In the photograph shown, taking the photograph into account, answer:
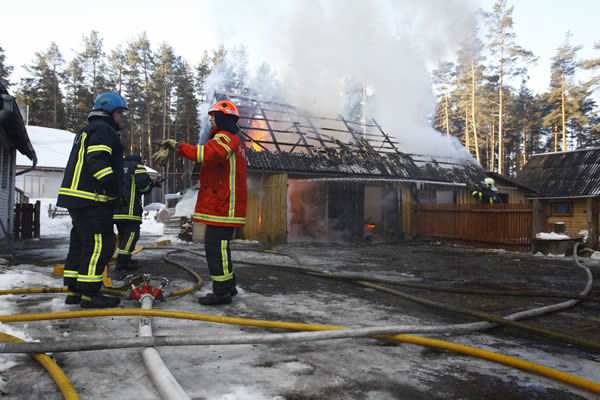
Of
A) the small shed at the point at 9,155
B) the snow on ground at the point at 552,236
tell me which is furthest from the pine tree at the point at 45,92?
the snow on ground at the point at 552,236

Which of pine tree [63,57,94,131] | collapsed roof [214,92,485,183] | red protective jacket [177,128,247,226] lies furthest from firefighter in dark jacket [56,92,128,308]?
pine tree [63,57,94,131]

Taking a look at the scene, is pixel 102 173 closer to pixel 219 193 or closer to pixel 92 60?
pixel 219 193

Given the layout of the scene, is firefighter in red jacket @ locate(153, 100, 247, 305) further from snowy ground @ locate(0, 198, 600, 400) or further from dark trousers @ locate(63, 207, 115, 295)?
dark trousers @ locate(63, 207, 115, 295)

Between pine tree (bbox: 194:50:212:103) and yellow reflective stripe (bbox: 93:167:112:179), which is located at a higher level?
pine tree (bbox: 194:50:212:103)

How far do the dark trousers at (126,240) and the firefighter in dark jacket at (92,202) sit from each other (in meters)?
1.86

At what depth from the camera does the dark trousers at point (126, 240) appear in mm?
4980

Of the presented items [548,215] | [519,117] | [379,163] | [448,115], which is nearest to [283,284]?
[379,163]

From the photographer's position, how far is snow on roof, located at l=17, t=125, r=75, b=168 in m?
24.2

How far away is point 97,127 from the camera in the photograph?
3092 mm

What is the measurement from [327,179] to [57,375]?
1114cm

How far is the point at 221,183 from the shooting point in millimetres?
3402

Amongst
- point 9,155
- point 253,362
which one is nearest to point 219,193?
point 253,362

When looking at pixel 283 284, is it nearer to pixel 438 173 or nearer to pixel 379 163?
pixel 379 163

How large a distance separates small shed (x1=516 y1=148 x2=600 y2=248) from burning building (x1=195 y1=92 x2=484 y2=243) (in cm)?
635
